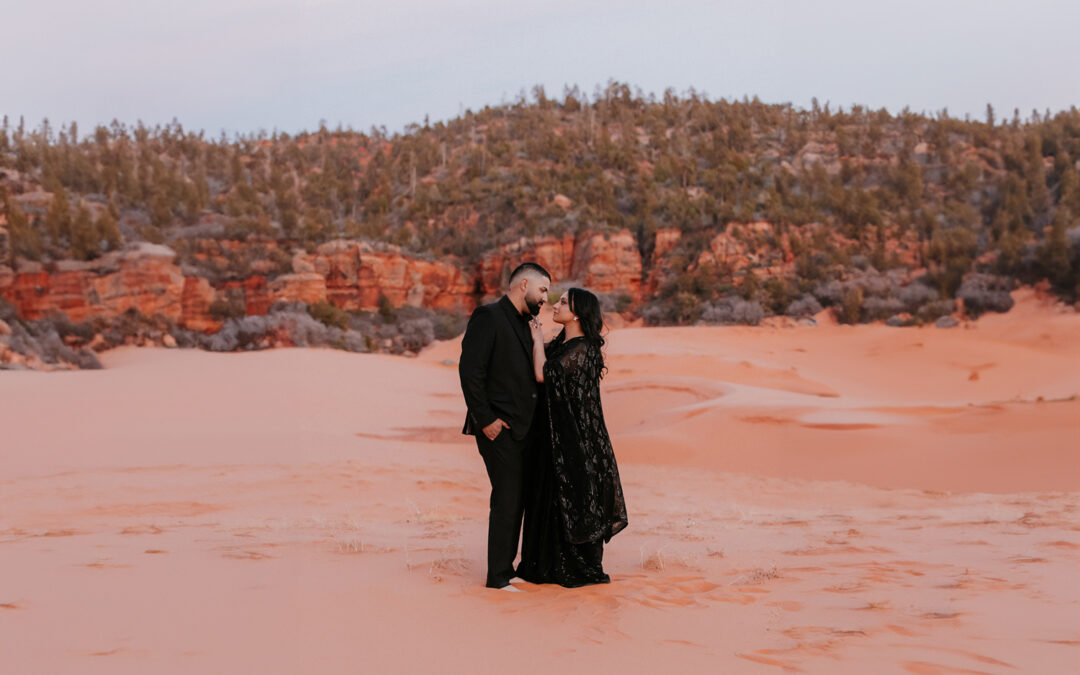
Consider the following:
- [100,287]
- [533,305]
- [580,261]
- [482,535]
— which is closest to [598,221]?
[580,261]

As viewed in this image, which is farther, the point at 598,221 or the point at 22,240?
the point at 598,221

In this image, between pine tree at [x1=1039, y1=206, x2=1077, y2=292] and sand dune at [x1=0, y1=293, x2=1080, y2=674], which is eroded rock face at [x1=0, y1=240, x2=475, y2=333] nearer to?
sand dune at [x1=0, y1=293, x2=1080, y2=674]

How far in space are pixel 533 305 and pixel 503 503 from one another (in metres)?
1.10

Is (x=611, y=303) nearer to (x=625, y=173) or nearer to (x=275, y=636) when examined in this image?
(x=625, y=173)

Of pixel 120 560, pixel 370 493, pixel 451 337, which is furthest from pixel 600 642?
pixel 451 337

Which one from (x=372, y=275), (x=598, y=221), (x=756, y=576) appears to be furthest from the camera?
(x=598, y=221)

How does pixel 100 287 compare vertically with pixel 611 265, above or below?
below

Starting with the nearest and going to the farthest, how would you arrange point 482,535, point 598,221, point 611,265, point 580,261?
point 482,535 < point 611,265 < point 580,261 < point 598,221

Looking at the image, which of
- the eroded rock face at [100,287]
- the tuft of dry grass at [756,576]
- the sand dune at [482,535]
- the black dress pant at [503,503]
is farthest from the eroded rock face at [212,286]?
the tuft of dry grass at [756,576]

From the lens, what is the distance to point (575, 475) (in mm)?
4672

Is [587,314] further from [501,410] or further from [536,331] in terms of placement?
[501,410]

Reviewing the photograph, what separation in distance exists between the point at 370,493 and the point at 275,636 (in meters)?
5.64

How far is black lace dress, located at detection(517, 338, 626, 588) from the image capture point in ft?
15.3

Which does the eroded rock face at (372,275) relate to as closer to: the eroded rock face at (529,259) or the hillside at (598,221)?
the hillside at (598,221)
